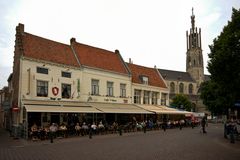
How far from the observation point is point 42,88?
90.2 feet

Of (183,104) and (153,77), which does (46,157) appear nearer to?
(153,77)

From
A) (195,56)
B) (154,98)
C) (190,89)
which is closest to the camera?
(154,98)

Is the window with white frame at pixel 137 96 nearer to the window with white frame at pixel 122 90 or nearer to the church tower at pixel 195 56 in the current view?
the window with white frame at pixel 122 90

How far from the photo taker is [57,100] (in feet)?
93.6

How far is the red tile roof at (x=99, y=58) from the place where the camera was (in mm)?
33375

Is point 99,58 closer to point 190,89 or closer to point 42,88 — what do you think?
point 42,88

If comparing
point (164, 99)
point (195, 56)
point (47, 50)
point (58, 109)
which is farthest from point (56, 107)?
point (195, 56)

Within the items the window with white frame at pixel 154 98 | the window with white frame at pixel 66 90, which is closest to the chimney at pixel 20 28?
the window with white frame at pixel 66 90

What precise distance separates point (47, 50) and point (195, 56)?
87.4 m

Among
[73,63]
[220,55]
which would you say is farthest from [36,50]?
[220,55]

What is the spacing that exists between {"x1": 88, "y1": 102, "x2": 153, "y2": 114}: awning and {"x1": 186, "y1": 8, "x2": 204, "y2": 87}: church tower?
7480cm

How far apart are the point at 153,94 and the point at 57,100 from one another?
17.9 meters

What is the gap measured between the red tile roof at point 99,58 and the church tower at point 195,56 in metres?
72.6

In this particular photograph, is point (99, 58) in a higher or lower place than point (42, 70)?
higher
